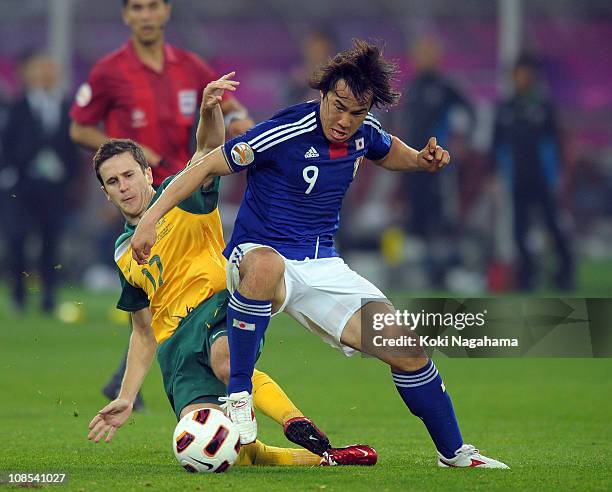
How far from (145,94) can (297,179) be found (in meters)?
2.62

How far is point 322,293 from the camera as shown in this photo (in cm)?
614

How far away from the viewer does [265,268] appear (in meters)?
6.00

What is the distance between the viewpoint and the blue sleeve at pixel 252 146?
6.02 m

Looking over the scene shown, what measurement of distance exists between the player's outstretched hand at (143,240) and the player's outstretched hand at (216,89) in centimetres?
74

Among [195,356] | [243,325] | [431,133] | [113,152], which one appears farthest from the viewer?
[431,133]

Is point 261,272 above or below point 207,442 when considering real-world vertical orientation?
above

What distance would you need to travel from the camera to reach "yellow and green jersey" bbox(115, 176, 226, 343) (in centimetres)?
655

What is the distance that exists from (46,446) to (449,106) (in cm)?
1079

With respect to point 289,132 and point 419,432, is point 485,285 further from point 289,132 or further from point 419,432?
point 289,132

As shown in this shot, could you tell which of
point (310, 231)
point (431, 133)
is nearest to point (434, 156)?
point (310, 231)

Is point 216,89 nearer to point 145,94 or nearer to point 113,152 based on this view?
point 113,152

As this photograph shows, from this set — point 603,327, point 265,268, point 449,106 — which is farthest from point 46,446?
point 449,106

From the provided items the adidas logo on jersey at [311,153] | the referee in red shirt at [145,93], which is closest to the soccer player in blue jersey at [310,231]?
the adidas logo on jersey at [311,153]

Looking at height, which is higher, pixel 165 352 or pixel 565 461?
pixel 165 352
